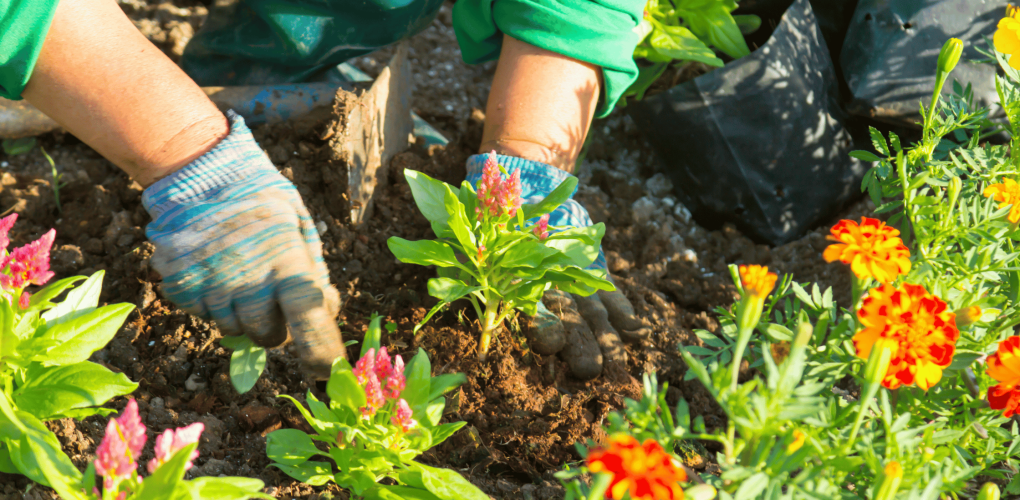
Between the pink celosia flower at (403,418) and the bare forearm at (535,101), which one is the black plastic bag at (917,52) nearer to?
the bare forearm at (535,101)

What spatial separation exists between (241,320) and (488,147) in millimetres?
713

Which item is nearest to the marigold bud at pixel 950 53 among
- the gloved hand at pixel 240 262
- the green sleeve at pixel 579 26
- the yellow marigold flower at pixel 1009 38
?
the yellow marigold flower at pixel 1009 38

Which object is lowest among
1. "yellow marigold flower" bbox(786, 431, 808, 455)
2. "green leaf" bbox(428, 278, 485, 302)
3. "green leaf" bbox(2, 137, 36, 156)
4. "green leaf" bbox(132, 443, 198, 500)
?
"green leaf" bbox(2, 137, 36, 156)

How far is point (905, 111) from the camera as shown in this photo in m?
1.90

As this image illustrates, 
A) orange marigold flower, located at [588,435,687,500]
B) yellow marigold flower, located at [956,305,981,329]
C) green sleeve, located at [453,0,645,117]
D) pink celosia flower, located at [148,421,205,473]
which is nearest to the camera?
orange marigold flower, located at [588,435,687,500]

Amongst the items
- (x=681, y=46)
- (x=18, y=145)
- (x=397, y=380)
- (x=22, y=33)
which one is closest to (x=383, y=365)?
(x=397, y=380)

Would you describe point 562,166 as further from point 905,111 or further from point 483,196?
point 905,111

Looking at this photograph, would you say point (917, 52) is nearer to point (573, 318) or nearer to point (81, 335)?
point (573, 318)

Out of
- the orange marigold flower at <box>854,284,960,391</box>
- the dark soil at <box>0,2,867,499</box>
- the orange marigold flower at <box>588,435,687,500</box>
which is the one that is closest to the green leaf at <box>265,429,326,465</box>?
the dark soil at <box>0,2,867,499</box>

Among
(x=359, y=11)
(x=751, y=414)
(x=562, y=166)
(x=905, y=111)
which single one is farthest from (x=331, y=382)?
(x=905, y=111)

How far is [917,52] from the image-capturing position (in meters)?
1.90

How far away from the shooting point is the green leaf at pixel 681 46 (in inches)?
74.4

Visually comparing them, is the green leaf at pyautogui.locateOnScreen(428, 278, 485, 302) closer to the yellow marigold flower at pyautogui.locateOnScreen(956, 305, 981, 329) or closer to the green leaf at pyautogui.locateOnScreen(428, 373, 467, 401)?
the green leaf at pyautogui.locateOnScreen(428, 373, 467, 401)

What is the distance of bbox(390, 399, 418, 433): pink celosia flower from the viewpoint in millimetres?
930
